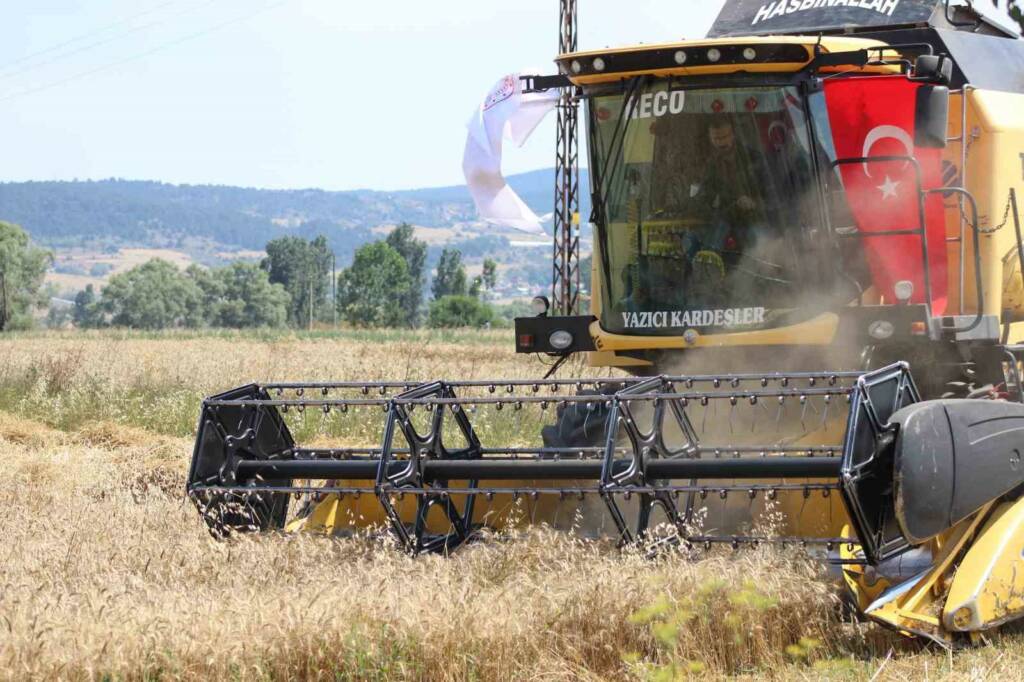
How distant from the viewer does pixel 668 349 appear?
22.6 feet

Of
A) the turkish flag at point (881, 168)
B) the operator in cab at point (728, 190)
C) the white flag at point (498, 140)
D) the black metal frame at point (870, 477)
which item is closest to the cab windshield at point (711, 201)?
the operator in cab at point (728, 190)

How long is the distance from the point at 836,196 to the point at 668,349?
1122mm

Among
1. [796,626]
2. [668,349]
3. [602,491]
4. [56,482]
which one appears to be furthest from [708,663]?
[56,482]

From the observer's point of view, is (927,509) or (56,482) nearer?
(927,509)

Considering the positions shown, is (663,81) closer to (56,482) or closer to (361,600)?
(361,600)

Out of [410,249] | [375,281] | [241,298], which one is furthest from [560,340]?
[410,249]

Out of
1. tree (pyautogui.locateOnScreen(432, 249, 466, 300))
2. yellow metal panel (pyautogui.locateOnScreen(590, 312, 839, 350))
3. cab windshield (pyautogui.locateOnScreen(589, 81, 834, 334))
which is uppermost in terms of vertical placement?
cab windshield (pyautogui.locateOnScreen(589, 81, 834, 334))

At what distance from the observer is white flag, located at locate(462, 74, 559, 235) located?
26.0 ft

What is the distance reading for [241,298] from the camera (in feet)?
372

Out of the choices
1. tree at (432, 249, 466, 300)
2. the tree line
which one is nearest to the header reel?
the tree line

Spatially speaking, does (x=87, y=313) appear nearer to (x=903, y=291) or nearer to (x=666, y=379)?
(x=903, y=291)

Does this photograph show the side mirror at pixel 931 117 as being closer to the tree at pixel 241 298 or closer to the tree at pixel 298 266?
the tree at pixel 241 298

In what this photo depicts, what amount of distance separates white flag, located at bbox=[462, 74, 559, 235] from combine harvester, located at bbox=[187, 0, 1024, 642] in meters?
0.73

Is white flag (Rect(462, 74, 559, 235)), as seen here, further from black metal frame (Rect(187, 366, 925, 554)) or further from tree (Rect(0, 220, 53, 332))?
tree (Rect(0, 220, 53, 332))
